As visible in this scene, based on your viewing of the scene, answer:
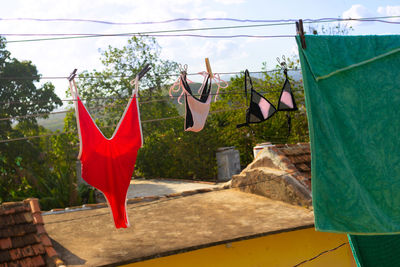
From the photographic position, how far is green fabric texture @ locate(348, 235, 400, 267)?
4.20 meters

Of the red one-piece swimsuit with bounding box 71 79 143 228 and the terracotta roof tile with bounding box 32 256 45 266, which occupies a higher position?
the red one-piece swimsuit with bounding box 71 79 143 228

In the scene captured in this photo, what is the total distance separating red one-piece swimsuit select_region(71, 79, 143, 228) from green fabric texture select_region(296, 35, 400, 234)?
1.99 metres

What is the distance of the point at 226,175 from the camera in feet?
44.9

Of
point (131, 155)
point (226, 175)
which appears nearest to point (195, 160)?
point (226, 175)

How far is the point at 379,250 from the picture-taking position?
13.8 feet

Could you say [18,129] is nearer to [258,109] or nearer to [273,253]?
[258,109]

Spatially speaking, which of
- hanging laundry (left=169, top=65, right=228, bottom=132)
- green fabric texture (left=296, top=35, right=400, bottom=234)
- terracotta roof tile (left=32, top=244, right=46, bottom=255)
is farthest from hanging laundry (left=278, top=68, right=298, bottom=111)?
terracotta roof tile (left=32, top=244, right=46, bottom=255)

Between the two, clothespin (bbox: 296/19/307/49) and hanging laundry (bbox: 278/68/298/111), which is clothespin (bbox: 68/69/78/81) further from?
hanging laundry (bbox: 278/68/298/111)

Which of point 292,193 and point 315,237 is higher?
point 292,193

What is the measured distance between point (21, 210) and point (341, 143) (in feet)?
12.4

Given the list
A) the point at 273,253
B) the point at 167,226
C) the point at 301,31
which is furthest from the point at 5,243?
the point at 301,31

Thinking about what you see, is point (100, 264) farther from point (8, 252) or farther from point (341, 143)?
point (341, 143)

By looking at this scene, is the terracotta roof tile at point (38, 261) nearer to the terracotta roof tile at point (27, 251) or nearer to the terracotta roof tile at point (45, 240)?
the terracotta roof tile at point (27, 251)

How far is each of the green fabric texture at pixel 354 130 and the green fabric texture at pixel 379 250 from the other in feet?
3.59
